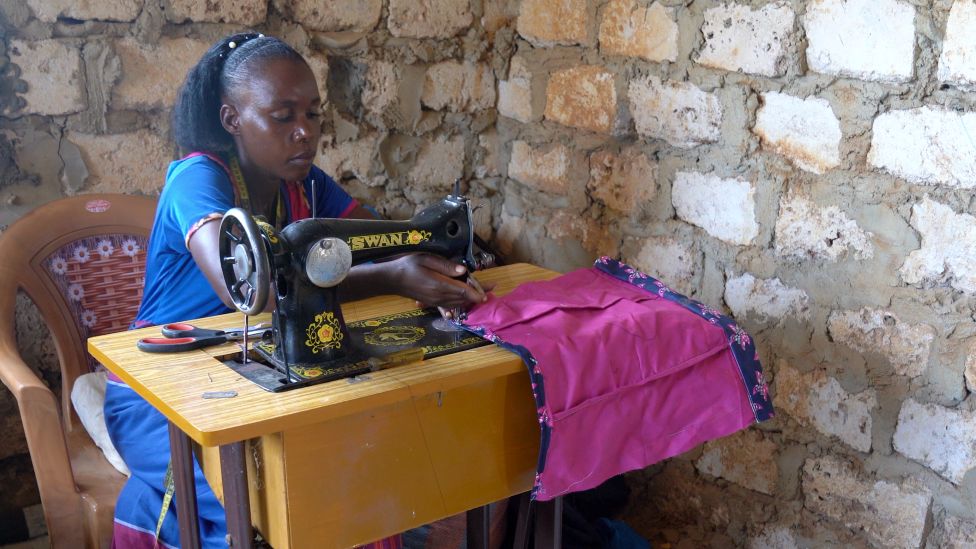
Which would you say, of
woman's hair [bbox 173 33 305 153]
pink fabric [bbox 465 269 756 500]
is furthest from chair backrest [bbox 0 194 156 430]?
pink fabric [bbox 465 269 756 500]

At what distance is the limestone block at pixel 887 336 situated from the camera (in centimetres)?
232

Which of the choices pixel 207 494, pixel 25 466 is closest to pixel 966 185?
pixel 207 494

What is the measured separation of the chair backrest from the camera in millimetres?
2553

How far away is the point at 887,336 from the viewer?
2385mm

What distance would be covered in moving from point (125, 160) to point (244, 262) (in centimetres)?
141

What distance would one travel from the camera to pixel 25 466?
294 cm

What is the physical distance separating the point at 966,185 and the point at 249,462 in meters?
1.65

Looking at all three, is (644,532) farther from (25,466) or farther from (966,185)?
(25,466)

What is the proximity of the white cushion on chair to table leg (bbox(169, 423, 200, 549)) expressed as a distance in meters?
0.44

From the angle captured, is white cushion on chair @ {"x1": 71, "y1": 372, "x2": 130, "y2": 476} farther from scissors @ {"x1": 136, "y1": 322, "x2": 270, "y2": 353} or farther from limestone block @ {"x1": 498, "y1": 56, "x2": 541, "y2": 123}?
limestone block @ {"x1": 498, "y1": 56, "x2": 541, "y2": 123}

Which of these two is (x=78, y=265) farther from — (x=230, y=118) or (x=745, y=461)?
(x=745, y=461)

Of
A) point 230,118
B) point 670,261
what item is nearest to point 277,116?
point 230,118

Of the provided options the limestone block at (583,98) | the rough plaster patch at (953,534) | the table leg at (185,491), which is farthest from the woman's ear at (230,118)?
the rough plaster patch at (953,534)

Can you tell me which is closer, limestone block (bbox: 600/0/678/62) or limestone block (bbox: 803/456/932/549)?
limestone block (bbox: 803/456/932/549)
